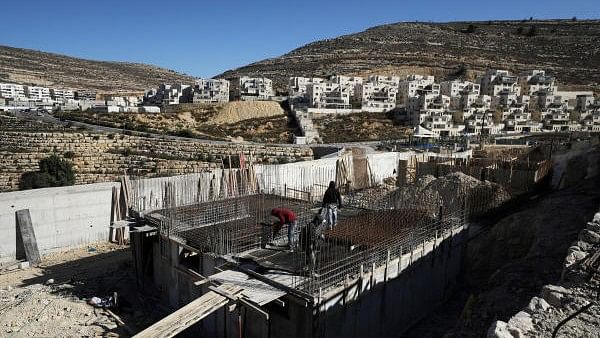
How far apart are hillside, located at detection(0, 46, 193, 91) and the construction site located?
97797mm

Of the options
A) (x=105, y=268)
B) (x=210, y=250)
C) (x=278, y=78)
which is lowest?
(x=105, y=268)

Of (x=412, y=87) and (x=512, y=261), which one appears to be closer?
(x=512, y=261)

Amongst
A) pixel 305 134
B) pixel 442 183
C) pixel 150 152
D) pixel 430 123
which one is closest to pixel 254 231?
pixel 442 183

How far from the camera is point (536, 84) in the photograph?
237 feet

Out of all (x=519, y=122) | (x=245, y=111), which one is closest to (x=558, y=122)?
(x=519, y=122)

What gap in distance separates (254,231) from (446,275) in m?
5.23

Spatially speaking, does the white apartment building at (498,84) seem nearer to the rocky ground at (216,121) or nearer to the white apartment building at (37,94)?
the rocky ground at (216,121)

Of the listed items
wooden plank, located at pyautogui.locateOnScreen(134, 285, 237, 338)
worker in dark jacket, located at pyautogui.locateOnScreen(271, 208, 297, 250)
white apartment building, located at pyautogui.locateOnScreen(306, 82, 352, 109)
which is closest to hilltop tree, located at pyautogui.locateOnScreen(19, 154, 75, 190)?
worker in dark jacket, located at pyautogui.locateOnScreen(271, 208, 297, 250)

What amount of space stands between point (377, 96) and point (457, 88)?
1506 cm

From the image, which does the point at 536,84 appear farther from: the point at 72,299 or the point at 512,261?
the point at 72,299

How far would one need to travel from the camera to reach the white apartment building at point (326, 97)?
197 feet

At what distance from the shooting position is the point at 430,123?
53625 millimetres

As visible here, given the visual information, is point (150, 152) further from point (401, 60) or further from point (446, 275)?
point (401, 60)

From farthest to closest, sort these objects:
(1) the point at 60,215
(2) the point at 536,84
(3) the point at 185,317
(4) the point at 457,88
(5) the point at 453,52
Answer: (5) the point at 453,52 → (2) the point at 536,84 → (4) the point at 457,88 → (1) the point at 60,215 → (3) the point at 185,317
